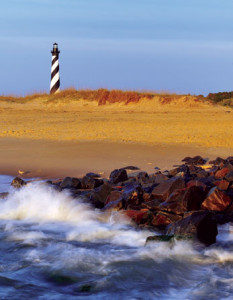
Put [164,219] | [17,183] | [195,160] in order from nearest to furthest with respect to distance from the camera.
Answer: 1. [164,219]
2. [17,183]
3. [195,160]

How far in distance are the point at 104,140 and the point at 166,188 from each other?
547 cm

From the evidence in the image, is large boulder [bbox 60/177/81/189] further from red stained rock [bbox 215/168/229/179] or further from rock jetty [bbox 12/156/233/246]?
red stained rock [bbox 215/168/229/179]

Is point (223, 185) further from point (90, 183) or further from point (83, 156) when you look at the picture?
point (83, 156)

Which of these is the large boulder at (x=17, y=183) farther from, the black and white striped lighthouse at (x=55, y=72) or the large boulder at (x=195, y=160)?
the black and white striped lighthouse at (x=55, y=72)

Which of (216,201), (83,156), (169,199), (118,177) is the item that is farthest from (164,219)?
(83,156)

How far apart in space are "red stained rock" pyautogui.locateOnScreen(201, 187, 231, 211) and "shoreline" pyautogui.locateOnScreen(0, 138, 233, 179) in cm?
254

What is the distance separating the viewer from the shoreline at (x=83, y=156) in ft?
30.2

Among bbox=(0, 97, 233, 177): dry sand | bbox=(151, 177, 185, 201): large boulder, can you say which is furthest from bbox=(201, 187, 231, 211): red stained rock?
bbox=(0, 97, 233, 177): dry sand

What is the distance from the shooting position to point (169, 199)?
647cm

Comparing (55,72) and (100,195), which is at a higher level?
(55,72)

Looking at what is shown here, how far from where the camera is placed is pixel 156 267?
194 inches

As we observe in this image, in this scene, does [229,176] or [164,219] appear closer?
[164,219]

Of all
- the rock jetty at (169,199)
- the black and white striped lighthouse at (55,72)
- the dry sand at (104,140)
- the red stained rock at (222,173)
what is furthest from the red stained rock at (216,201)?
the black and white striped lighthouse at (55,72)

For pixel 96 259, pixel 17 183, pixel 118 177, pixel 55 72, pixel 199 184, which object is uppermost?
pixel 55 72
